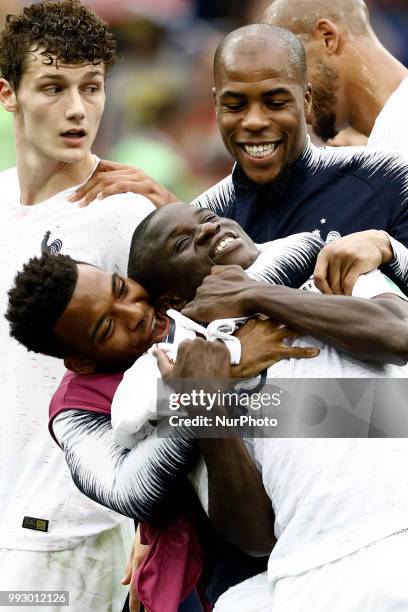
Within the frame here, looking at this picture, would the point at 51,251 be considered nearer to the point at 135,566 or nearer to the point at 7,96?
the point at 7,96

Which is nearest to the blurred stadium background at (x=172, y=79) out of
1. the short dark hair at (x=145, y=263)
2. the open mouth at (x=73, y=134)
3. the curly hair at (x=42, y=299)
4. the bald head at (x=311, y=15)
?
the bald head at (x=311, y=15)

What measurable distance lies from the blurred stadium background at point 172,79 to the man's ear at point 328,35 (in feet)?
7.14

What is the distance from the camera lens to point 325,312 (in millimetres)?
2703

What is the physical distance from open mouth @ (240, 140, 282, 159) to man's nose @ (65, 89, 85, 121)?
34.1 inches

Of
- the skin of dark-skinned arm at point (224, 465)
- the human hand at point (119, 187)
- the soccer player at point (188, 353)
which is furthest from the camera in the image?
the human hand at point (119, 187)

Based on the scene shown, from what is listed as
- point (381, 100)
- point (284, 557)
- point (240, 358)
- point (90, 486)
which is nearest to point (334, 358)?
point (240, 358)

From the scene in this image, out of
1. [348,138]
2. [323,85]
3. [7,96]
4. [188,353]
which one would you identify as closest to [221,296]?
[188,353]

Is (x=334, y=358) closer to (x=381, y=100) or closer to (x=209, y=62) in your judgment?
(x=381, y=100)

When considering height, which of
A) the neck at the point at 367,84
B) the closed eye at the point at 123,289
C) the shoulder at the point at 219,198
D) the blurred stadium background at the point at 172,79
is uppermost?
the blurred stadium background at the point at 172,79

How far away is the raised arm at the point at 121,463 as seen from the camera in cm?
281

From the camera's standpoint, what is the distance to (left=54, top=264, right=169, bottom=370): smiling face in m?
3.02

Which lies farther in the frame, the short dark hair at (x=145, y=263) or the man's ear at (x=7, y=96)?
the man's ear at (x=7, y=96)

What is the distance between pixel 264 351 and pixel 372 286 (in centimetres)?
31

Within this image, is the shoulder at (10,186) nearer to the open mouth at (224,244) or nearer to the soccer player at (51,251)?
the soccer player at (51,251)
